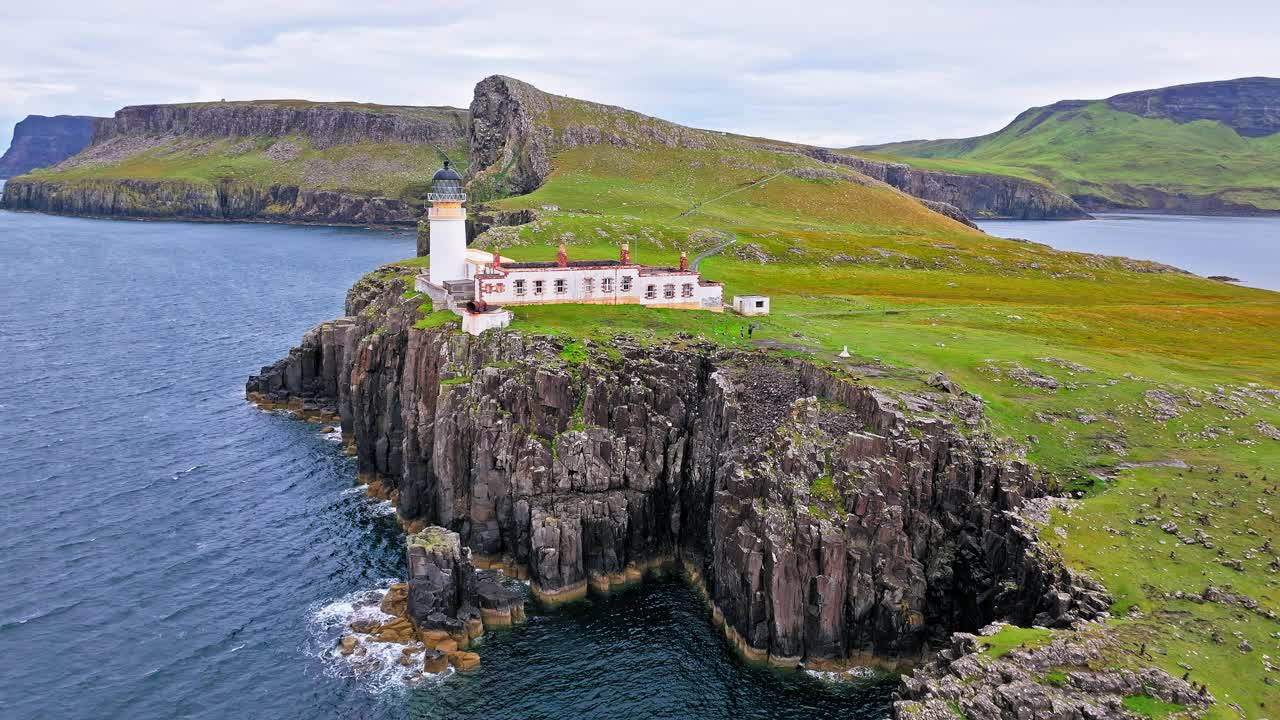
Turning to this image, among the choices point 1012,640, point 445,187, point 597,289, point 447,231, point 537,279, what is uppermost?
point 445,187

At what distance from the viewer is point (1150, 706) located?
37250mm

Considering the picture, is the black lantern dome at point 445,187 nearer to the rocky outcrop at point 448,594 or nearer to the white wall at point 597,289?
the white wall at point 597,289

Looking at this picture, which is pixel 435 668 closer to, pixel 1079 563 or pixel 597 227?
pixel 1079 563

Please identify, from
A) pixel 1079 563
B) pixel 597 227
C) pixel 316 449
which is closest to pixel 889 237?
pixel 597 227

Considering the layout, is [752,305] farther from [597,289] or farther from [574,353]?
[574,353]

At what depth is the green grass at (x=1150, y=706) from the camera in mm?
36781

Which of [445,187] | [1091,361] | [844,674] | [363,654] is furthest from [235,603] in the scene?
[1091,361]

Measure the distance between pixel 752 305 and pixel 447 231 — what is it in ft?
110

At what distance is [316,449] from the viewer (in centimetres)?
9575

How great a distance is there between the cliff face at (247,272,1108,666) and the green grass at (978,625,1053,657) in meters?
2.66

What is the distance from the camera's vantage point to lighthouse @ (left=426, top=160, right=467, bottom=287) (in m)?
88.9

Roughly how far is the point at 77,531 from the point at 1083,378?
283 feet

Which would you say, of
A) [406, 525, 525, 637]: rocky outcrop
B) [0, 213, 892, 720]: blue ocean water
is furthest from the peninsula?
[0, 213, 892, 720]: blue ocean water

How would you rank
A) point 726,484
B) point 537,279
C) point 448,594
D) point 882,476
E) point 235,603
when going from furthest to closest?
point 537,279 → point 235,603 → point 726,484 → point 448,594 → point 882,476
